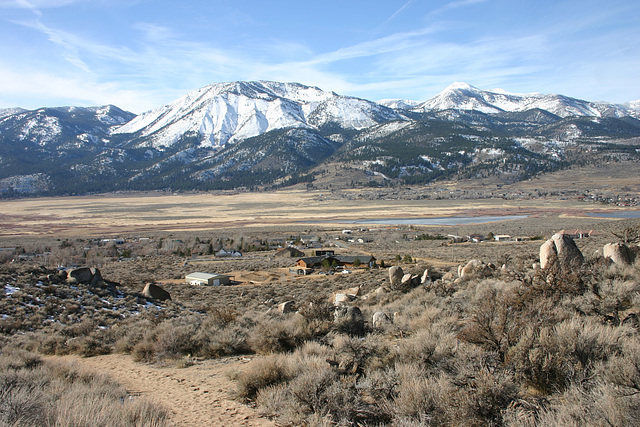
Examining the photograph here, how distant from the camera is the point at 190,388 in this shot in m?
6.87

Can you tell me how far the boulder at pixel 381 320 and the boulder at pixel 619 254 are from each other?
8.84 m

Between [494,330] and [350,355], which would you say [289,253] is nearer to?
[350,355]

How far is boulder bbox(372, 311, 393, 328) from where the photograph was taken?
9869 mm

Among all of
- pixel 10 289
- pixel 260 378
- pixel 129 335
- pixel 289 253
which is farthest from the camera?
pixel 289 253

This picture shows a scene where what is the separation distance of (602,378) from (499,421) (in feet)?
4.85

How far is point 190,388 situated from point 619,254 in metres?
14.7

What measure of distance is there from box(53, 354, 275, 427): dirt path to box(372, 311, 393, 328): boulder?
11.9 feet

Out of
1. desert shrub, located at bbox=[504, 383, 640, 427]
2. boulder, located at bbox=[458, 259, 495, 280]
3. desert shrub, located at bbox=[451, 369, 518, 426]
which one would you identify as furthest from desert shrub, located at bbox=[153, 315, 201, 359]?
boulder, located at bbox=[458, 259, 495, 280]

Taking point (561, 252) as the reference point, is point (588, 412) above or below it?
above

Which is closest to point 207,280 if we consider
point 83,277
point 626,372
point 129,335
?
point 83,277

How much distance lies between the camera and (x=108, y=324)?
14219 millimetres

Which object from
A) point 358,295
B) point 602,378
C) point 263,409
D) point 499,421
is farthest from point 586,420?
point 358,295

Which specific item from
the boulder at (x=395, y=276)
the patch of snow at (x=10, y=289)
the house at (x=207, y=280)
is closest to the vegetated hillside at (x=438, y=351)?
the boulder at (x=395, y=276)

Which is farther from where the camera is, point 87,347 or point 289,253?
point 289,253
